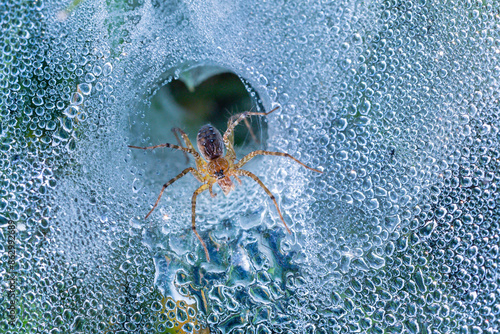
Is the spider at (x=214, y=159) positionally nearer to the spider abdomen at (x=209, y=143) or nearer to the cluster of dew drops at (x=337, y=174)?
the spider abdomen at (x=209, y=143)

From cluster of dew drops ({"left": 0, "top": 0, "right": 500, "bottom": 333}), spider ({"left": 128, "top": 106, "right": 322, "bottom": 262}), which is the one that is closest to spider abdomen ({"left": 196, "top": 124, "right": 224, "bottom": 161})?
spider ({"left": 128, "top": 106, "right": 322, "bottom": 262})

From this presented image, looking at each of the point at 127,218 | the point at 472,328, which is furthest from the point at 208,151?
the point at 472,328

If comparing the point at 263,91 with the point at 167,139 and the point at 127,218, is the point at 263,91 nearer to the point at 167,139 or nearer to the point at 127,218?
the point at 167,139

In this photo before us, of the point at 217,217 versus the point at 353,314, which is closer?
the point at 353,314

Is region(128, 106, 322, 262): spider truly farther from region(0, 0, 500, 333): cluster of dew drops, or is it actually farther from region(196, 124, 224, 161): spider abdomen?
region(0, 0, 500, 333): cluster of dew drops

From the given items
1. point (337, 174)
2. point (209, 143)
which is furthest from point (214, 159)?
point (337, 174)

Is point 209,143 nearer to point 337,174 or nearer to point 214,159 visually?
point 214,159
